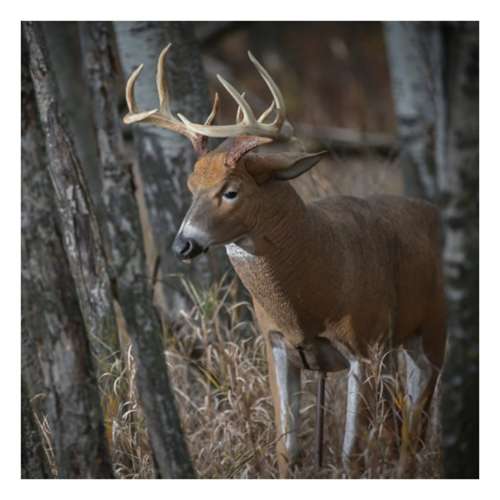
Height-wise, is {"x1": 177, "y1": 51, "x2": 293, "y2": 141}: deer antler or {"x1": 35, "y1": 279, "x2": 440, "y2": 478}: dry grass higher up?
{"x1": 177, "y1": 51, "x2": 293, "y2": 141}: deer antler

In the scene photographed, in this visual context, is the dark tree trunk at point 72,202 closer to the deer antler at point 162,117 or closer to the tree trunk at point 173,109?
the deer antler at point 162,117

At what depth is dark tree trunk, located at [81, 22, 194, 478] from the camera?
4148mm

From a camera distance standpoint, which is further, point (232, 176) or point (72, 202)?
point (72, 202)

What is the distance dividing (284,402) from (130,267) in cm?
85

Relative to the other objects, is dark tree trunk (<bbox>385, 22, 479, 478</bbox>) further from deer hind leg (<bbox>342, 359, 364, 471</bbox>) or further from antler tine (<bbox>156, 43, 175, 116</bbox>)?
antler tine (<bbox>156, 43, 175, 116</bbox>)

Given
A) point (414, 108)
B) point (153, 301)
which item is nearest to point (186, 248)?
point (153, 301)

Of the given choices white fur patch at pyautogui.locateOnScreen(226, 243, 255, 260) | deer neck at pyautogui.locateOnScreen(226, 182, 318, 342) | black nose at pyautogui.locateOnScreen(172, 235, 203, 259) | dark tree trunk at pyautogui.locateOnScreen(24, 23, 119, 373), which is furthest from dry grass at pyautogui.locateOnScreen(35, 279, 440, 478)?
black nose at pyautogui.locateOnScreen(172, 235, 203, 259)

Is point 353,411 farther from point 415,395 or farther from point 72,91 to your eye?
point 72,91

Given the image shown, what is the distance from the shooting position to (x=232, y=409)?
16.1ft

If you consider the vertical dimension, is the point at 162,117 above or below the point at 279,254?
above

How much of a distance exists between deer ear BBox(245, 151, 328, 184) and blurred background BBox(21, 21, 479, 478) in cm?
51

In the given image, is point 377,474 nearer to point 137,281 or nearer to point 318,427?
point 318,427

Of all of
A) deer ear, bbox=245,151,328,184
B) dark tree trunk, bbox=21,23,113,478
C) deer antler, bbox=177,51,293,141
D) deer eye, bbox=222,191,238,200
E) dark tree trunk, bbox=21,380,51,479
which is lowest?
dark tree trunk, bbox=21,380,51,479

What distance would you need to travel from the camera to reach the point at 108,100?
495cm
